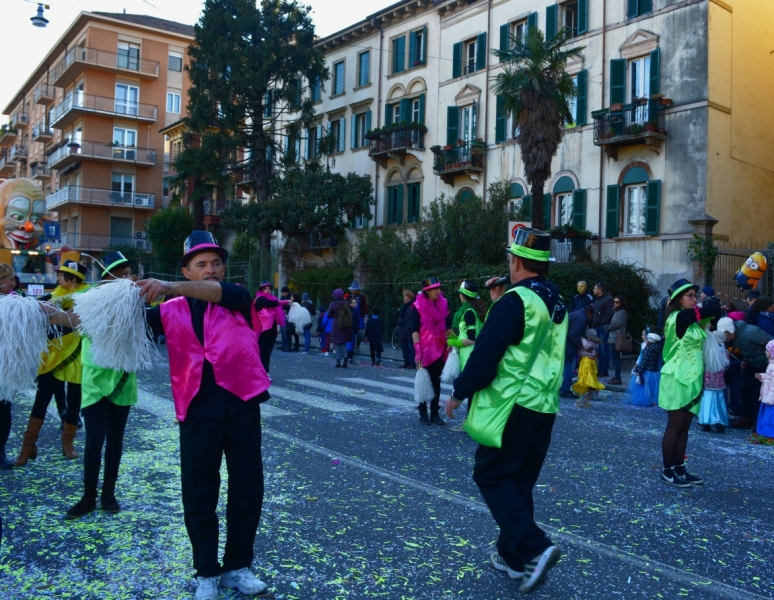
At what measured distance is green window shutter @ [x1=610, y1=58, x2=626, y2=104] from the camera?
2327 centimetres

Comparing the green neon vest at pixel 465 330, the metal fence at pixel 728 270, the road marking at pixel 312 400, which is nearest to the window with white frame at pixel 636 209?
the metal fence at pixel 728 270

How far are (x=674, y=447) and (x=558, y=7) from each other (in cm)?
2220

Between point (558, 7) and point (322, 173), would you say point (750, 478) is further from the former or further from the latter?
point (322, 173)

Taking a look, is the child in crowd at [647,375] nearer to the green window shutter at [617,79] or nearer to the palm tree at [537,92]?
the palm tree at [537,92]

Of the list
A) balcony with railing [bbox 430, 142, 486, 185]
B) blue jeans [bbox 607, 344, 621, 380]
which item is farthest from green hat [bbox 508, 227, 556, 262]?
balcony with railing [bbox 430, 142, 486, 185]

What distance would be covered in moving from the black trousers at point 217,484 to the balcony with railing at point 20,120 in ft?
254

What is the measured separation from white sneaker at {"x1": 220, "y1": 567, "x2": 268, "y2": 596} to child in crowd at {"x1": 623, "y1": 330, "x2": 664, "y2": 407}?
8.04 meters

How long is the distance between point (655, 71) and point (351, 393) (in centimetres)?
1572

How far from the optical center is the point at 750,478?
6.94 metres

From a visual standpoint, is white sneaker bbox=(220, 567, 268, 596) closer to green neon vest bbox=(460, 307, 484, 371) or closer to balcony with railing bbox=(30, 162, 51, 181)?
green neon vest bbox=(460, 307, 484, 371)

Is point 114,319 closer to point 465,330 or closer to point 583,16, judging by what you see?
point 465,330

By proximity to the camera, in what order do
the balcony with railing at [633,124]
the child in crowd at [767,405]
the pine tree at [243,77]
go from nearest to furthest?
the child in crowd at [767,405], the balcony with railing at [633,124], the pine tree at [243,77]

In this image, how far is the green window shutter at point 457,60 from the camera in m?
29.5

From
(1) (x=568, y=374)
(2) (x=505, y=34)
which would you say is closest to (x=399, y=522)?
(1) (x=568, y=374)
